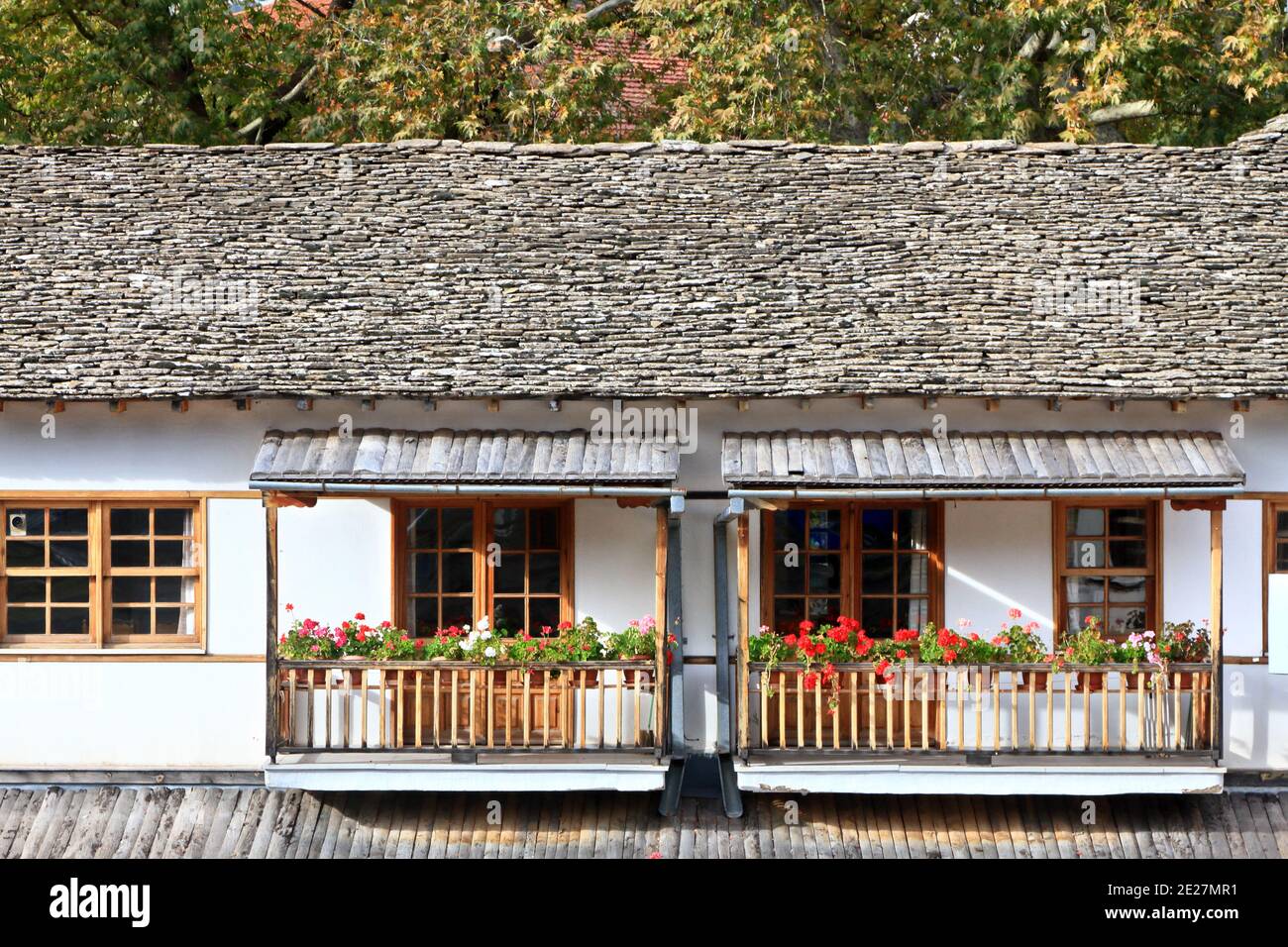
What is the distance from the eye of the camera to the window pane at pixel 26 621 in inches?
500

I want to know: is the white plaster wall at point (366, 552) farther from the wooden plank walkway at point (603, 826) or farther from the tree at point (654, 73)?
the tree at point (654, 73)

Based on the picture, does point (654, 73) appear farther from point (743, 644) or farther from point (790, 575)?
point (743, 644)

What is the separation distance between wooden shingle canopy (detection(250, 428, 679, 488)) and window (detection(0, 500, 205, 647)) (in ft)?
4.43

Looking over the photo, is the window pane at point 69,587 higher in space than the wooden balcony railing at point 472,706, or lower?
higher

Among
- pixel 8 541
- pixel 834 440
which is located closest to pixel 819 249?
pixel 834 440

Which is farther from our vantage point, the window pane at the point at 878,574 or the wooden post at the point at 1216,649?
the window pane at the point at 878,574

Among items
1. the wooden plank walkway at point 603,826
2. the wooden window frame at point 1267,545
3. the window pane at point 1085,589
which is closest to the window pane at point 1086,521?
the window pane at point 1085,589

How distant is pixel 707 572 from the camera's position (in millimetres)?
12797

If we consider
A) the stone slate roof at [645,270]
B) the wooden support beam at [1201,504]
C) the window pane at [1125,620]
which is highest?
the stone slate roof at [645,270]

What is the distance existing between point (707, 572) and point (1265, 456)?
498cm

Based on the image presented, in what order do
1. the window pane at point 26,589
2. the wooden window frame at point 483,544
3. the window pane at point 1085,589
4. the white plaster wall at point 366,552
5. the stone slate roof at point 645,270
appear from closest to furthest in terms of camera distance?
the stone slate roof at point 645,270 < the white plaster wall at point 366,552 < the window pane at point 26,589 < the wooden window frame at point 483,544 < the window pane at point 1085,589

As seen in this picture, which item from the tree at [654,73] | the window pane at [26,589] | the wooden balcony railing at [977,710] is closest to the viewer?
the wooden balcony railing at [977,710]

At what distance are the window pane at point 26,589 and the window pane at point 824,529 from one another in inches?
270

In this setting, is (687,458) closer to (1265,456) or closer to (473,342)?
(473,342)
